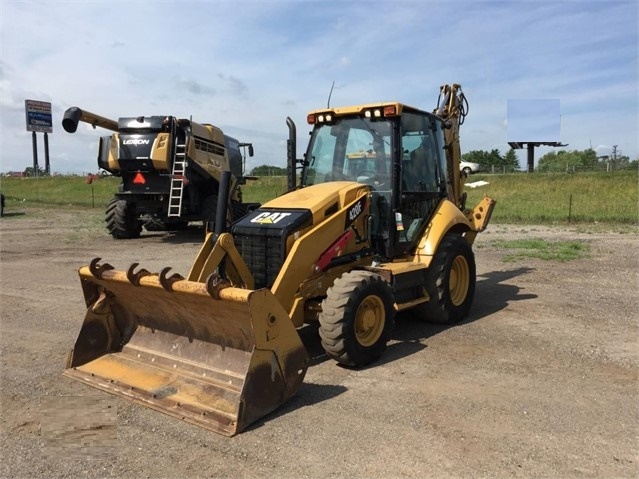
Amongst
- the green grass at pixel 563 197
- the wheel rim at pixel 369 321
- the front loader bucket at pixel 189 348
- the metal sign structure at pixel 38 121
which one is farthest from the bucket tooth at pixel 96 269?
the metal sign structure at pixel 38 121

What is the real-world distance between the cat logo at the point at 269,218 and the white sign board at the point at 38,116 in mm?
67375

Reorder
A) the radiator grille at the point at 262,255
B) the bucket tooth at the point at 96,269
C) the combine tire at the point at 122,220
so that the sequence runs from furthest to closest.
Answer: the combine tire at the point at 122,220, the radiator grille at the point at 262,255, the bucket tooth at the point at 96,269

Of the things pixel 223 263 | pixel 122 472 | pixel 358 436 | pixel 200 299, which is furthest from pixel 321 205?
pixel 122 472

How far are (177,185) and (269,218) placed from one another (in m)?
9.42

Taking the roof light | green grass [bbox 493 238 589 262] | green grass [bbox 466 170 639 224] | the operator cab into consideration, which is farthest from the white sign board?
the operator cab

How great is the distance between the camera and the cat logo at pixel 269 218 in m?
5.58

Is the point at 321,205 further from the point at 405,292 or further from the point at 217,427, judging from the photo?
the point at 217,427

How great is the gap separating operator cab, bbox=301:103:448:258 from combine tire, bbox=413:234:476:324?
0.39 metres

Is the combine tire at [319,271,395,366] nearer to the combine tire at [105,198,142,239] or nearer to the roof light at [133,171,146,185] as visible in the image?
the roof light at [133,171,146,185]

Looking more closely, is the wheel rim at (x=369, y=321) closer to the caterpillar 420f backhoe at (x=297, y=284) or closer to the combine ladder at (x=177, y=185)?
the caterpillar 420f backhoe at (x=297, y=284)

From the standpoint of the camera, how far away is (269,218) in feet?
18.6

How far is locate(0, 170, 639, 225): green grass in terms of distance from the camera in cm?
2264

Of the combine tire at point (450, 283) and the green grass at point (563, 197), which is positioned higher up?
the green grass at point (563, 197)

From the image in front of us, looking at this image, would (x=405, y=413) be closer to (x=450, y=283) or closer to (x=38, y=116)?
(x=450, y=283)
